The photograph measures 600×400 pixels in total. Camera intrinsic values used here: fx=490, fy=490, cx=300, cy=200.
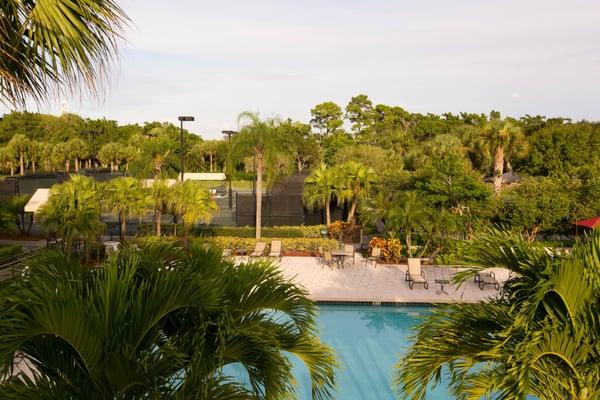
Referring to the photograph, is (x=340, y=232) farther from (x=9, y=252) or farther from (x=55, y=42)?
(x=55, y=42)

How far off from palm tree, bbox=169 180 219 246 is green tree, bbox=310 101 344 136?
42403 mm

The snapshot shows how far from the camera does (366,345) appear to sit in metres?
11.0

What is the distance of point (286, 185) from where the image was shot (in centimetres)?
2194

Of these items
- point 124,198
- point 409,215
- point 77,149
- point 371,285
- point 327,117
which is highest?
point 327,117

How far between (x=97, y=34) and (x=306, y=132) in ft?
184

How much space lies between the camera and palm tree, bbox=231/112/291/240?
19.6 metres

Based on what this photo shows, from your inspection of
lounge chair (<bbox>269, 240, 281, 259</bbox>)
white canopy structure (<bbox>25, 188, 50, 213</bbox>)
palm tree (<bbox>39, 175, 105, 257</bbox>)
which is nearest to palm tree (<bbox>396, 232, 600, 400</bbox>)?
palm tree (<bbox>39, 175, 105, 257</bbox>)

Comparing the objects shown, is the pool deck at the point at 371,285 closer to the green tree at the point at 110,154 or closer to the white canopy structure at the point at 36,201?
the white canopy structure at the point at 36,201

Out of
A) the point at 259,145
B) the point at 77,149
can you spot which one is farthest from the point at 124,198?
the point at 77,149

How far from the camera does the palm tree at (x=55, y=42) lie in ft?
7.47

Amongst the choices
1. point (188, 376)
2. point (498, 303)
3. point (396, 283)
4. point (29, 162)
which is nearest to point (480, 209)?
point (396, 283)

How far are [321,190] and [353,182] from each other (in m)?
1.42

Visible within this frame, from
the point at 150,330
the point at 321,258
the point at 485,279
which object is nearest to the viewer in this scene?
the point at 150,330

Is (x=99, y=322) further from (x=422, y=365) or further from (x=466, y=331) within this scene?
(x=466, y=331)
